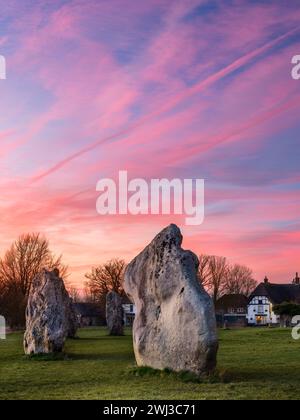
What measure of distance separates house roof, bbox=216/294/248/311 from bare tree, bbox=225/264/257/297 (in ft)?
15.4

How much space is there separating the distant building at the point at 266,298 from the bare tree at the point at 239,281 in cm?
678

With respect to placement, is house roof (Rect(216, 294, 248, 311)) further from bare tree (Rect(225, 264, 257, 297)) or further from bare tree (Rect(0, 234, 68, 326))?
bare tree (Rect(0, 234, 68, 326))

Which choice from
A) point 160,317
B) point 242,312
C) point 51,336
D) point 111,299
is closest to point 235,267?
point 242,312

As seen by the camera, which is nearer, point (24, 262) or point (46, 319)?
point (46, 319)

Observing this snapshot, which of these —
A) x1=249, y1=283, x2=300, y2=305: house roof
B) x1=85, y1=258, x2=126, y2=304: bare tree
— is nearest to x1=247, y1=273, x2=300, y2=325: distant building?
x1=249, y1=283, x2=300, y2=305: house roof

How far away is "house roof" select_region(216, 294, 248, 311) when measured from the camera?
3489 inches

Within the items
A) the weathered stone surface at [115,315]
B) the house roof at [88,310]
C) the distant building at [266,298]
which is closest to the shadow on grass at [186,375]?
the weathered stone surface at [115,315]

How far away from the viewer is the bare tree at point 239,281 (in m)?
109

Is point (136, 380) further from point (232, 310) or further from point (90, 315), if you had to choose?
point (232, 310)

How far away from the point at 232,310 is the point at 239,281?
52.0ft

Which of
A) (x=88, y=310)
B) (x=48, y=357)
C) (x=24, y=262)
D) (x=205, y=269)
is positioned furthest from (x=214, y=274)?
(x=48, y=357)

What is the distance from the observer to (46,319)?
25.0 m

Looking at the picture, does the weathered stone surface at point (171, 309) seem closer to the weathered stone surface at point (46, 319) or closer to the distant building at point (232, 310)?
the weathered stone surface at point (46, 319)

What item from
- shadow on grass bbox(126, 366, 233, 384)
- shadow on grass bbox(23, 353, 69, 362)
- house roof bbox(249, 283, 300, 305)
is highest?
house roof bbox(249, 283, 300, 305)
